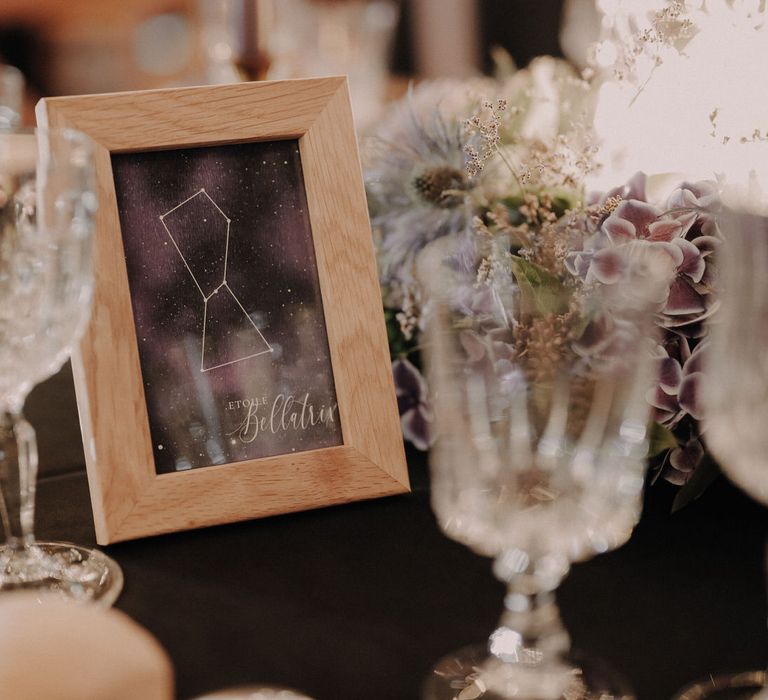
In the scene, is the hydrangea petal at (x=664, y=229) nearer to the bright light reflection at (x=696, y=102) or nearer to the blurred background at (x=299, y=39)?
the bright light reflection at (x=696, y=102)

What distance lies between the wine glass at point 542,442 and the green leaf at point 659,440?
196 mm

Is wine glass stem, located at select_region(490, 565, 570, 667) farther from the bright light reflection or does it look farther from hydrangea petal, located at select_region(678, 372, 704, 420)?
the bright light reflection

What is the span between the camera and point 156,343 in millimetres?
725

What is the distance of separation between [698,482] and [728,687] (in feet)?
0.73

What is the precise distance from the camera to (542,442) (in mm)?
507

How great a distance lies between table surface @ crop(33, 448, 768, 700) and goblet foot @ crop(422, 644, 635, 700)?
0.04 feet

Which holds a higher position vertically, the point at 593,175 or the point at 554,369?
the point at 593,175

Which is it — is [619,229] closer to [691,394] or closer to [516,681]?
[691,394]

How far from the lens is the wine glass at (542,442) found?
0.50 metres

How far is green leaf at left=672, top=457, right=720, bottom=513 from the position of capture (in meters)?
0.73

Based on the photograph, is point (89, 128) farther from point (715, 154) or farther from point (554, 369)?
point (715, 154)

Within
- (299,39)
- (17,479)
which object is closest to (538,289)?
(17,479)

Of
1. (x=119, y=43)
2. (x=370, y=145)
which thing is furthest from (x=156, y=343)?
(x=119, y=43)

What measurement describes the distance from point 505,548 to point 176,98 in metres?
0.44
